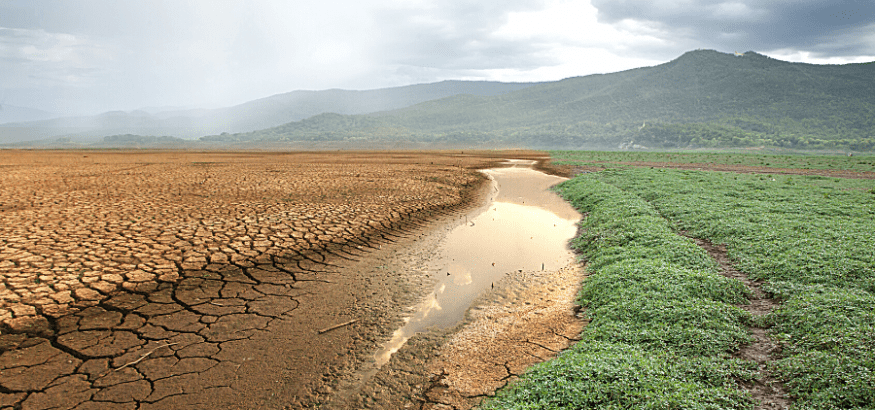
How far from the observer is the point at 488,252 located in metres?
9.56

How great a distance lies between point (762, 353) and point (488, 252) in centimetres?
582

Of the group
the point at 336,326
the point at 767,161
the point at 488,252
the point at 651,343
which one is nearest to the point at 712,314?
the point at 651,343

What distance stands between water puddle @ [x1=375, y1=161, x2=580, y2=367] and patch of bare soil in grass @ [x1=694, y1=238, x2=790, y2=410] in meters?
3.41

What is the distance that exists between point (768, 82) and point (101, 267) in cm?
19264

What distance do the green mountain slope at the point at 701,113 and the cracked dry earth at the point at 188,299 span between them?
115076 millimetres

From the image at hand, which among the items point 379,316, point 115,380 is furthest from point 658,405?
point 115,380

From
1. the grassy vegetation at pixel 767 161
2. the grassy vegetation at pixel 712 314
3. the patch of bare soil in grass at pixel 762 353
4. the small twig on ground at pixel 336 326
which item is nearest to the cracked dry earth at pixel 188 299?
the small twig on ground at pixel 336 326

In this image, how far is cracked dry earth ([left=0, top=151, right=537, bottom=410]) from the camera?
418cm

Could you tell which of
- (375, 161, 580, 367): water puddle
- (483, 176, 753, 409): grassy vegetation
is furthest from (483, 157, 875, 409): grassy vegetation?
(375, 161, 580, 367): water puddle

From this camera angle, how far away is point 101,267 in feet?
22.7

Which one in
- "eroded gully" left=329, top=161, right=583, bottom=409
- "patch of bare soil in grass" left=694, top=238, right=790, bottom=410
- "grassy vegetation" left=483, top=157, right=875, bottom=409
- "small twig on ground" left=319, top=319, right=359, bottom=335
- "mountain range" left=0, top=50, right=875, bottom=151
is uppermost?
"mountain range" left=0, top=50, right=875, bottom=151

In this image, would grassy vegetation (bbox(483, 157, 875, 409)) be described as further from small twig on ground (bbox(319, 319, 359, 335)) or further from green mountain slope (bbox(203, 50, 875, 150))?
green mountain slope (bbox(203, 50, 875, 150))

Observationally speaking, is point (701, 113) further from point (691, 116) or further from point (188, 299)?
point (188, 299)

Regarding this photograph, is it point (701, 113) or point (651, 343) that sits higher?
point (701, 113)
